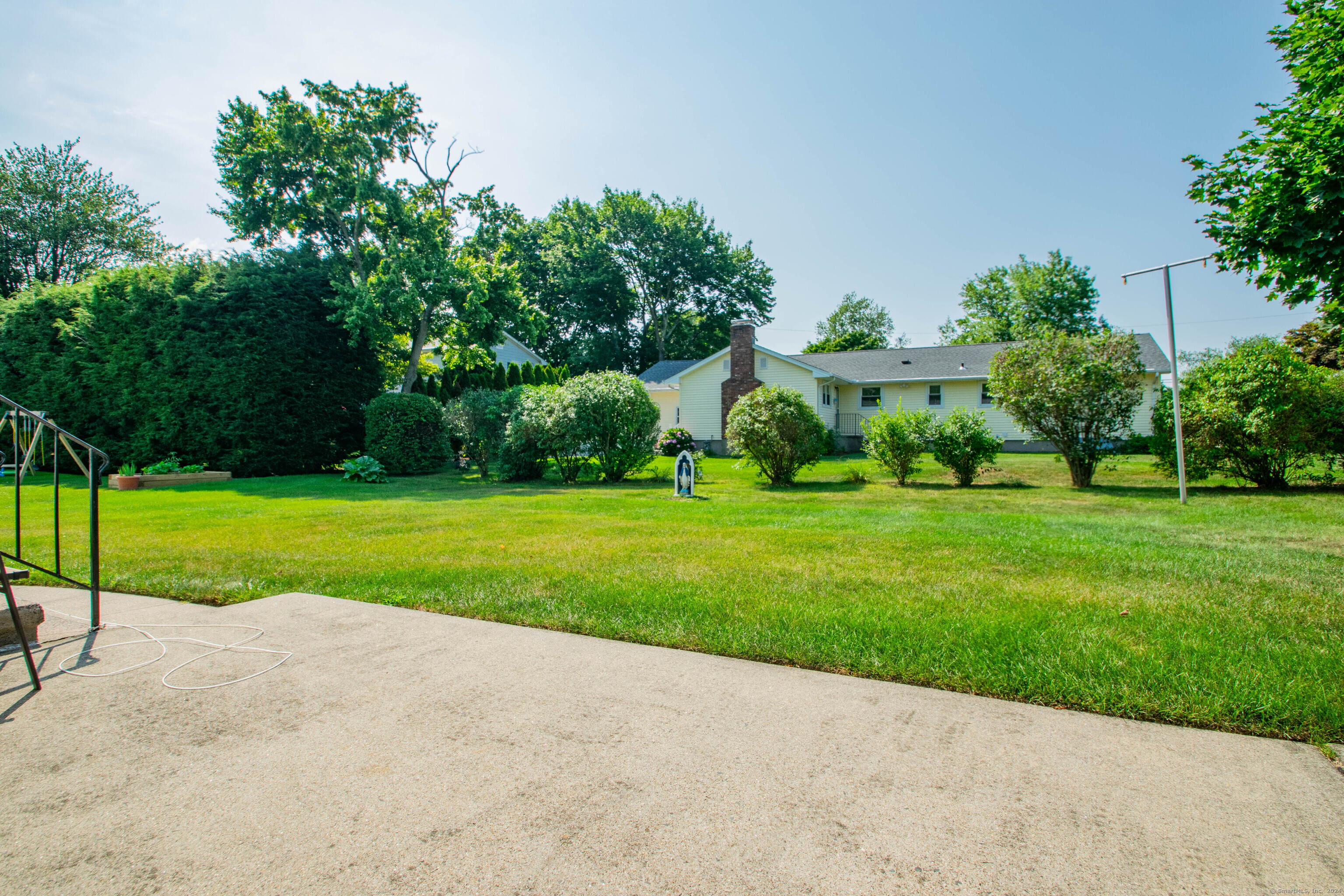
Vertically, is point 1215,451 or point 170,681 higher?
point 1215,451

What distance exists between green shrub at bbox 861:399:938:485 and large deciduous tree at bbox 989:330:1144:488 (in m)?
1.50

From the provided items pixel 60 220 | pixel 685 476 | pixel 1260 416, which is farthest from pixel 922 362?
pixel 60 220

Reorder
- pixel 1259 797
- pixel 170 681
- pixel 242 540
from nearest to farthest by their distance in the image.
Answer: pixel 1259 797, pixel 170 681, pixel 242 540

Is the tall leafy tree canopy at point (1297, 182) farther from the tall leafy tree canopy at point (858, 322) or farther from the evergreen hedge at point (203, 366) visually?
the tall leafy tree canopy at point (858, 322)

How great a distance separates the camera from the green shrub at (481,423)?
1580 cm

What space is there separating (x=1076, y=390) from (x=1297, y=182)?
20.4ft

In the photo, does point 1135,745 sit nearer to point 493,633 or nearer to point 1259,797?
point 1259,797

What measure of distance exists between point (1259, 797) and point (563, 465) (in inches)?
530

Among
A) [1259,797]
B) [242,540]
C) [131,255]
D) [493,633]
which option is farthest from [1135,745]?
[131,255]

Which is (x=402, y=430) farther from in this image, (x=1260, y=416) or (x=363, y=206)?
(x=1260, y=416)

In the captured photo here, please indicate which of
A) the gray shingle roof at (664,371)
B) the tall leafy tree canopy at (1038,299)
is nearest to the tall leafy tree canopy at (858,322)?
the tall leafy tree canopy at (1038,299)

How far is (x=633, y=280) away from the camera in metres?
47.0

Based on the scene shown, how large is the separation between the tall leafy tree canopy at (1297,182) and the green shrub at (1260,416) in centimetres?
381

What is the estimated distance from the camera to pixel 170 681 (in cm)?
316
